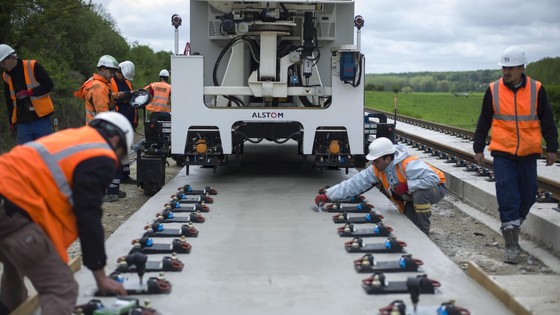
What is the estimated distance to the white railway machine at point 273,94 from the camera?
9328 mm

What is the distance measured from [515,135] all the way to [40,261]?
459cm

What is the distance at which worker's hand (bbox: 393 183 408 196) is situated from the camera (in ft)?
24.3

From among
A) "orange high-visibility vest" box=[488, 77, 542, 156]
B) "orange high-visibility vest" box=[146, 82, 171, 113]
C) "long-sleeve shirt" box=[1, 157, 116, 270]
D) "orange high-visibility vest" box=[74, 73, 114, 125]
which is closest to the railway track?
"orange high-visibility vest" box=[488, 77, 542, 156]

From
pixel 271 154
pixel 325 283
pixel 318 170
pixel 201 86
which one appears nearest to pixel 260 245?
pixel 325 283

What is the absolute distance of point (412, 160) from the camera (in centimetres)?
738

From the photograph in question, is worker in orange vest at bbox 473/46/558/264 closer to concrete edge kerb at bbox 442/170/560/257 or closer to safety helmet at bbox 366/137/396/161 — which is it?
concrete edge kerb at bbox 442/170/560/257

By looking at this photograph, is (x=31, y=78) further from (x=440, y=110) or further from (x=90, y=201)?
(x=440, y=110)

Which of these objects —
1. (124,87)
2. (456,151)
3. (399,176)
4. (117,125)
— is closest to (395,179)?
(399,176)

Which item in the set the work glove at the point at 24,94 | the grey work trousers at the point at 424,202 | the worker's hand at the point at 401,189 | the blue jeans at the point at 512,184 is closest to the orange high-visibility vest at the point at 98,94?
the work glove at the point at 24,94

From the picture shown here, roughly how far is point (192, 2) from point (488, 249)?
18.3ft

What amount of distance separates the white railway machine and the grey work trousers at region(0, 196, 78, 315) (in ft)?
17.9

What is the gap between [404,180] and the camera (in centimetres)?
741

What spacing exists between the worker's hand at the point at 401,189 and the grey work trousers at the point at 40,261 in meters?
4.21

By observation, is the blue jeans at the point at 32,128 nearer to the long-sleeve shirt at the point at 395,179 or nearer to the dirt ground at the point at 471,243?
the long-sleeve shirt at the point at 395,179
